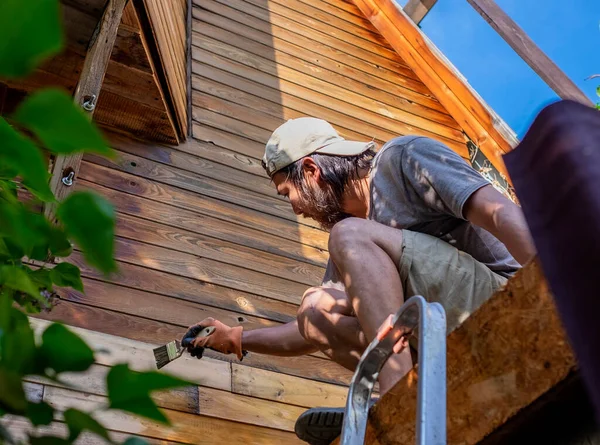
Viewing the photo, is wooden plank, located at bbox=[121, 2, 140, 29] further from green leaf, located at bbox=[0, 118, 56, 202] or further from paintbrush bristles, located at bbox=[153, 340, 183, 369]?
green leaf, located at bbox=[0, 118, 56, 202]

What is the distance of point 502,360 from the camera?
3.72ft

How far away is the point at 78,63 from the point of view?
8.57 feet

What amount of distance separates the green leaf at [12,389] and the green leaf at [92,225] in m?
0.06

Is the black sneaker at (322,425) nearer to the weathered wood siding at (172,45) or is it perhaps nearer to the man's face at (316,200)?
the man's face at (316,200)

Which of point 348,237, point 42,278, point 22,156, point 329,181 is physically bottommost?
point 329,181

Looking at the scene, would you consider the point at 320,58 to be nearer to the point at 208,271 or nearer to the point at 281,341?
the point at 208,271

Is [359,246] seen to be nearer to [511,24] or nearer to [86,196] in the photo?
[86,196]

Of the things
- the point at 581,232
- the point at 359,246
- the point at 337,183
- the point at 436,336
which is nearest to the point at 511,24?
the point at 337,183

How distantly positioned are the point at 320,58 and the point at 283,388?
2.45m

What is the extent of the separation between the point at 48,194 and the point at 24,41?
0.13m

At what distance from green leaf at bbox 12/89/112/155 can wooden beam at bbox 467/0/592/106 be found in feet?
10.4

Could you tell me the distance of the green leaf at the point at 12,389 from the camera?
0.35 m

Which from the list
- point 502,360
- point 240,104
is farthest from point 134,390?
point 240,104

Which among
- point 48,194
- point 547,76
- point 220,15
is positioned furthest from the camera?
point 220,15
